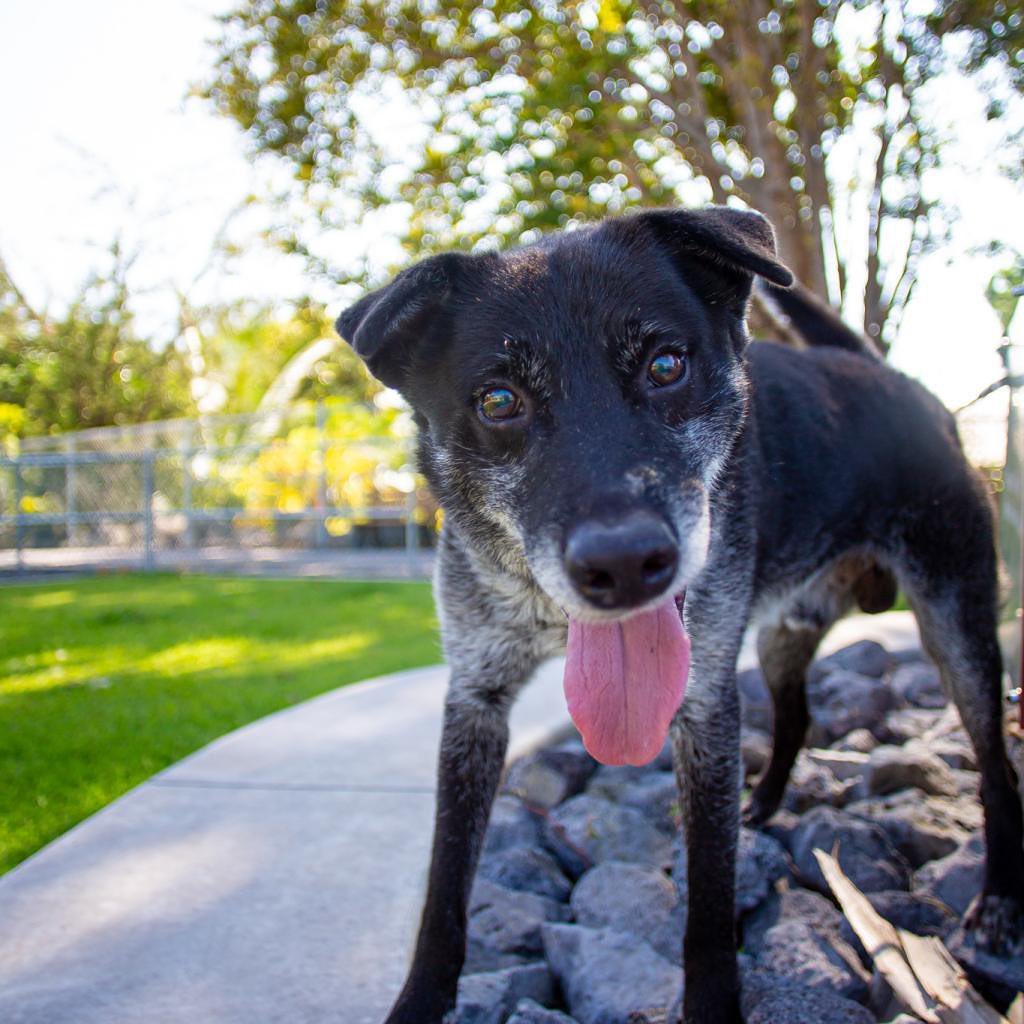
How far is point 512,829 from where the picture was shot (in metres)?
3.26

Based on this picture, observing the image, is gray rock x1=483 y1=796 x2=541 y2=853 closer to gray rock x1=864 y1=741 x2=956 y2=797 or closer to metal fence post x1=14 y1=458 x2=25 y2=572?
gray rock x1=864 y1=741 x2=956 y2=797

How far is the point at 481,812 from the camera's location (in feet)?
8.02

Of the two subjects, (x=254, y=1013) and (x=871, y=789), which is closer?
(x=254, y=1013)

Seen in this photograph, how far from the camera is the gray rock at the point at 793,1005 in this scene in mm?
1995

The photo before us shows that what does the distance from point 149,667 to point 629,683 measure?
4.99 meters

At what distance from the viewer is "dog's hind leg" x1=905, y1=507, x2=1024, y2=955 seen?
2.67 meters

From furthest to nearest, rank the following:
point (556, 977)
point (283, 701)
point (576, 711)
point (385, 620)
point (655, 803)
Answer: point (385, 620) → point (283, 701) → point (655, 803) → point (556, 977) → point (576, 711)

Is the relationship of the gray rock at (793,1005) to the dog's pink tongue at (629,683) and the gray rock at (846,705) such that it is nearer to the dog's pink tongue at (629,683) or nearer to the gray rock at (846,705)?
the dog's pink tongue at (629,683)

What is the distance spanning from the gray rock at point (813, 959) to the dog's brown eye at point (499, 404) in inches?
58.3

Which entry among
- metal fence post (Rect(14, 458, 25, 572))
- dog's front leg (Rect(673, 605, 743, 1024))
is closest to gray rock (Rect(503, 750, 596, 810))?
dog's front leg (Rect(673, 605, 743, 1024))

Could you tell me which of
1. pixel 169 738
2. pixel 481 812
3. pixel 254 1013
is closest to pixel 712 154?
pixel 169 738

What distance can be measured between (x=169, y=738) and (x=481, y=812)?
8.40 feet

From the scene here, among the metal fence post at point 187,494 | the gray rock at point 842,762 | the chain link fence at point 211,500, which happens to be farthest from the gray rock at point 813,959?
the metal fence post at point 187,494

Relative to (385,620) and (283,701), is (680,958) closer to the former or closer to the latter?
(283,701)
